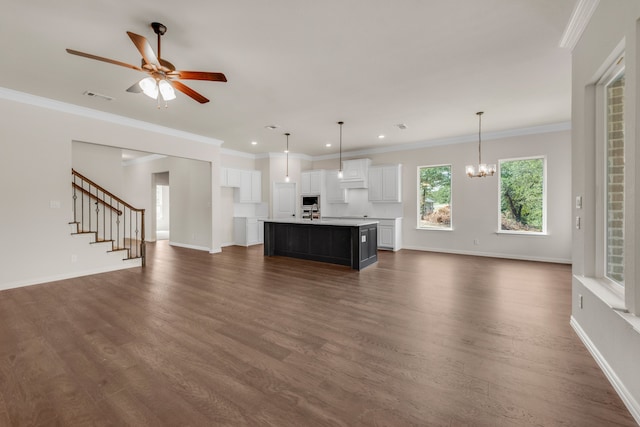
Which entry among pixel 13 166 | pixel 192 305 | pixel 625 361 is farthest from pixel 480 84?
pixel 13 166

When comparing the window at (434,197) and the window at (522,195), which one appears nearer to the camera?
the window at (522,195)

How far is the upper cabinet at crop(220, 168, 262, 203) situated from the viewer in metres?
7.75

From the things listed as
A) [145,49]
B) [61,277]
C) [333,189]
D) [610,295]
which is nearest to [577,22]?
[610,295]

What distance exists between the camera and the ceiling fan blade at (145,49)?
81.4 inches

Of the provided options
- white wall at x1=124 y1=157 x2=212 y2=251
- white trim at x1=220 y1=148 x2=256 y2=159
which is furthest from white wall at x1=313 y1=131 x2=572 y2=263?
white wall at x1=124 y1=157 x2=212 y2=251

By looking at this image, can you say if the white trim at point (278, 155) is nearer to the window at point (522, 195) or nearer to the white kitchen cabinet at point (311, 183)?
the white kitchen cabinet at point (311, 183)

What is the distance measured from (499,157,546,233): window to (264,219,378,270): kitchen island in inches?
127

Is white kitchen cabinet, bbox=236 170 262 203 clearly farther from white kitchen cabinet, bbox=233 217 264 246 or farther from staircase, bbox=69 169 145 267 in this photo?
staircase, bbox=69 169 145 267

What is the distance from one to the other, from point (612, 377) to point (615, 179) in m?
1.50

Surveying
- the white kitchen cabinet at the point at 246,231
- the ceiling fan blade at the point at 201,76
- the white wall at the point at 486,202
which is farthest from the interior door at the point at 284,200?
the ceiling fan blade at the point at 201,76

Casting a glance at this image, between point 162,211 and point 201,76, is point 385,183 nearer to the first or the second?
point 201,76

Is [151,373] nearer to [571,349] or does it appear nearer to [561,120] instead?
[571,349]

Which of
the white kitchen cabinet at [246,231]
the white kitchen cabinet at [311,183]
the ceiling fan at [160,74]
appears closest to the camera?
the ceiling fan at [160,74]

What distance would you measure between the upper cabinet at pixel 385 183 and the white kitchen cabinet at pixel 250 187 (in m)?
3.58
